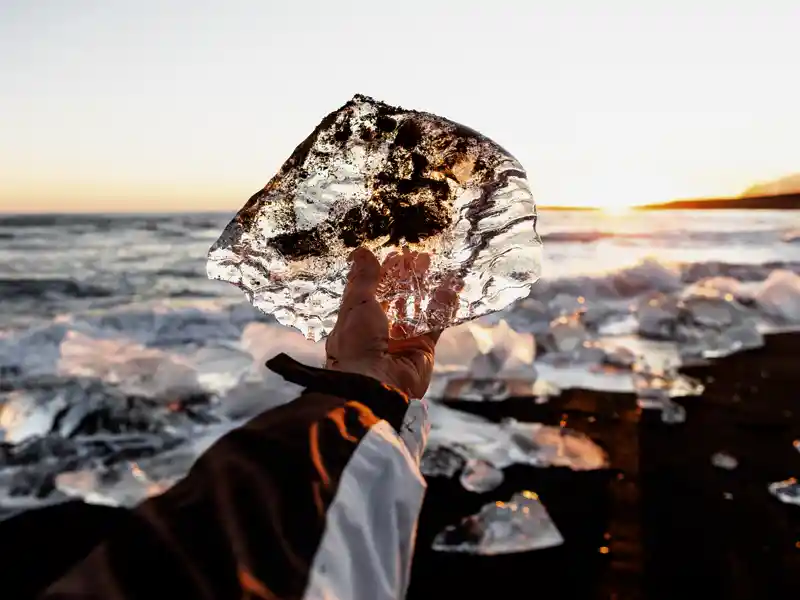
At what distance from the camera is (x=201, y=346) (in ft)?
22.2

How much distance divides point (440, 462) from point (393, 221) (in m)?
1.71

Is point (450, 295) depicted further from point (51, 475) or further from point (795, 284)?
point (795, 284)

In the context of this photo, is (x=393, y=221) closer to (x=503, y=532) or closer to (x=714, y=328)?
(x=503, y=532)

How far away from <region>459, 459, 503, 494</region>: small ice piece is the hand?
1.39 m

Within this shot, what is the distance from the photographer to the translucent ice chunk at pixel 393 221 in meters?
2.16

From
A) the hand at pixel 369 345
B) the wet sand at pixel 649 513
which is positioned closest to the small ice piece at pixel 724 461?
the wet sand at pixel 649 513

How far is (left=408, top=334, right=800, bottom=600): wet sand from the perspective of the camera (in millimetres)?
2574

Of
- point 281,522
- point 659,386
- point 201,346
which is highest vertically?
point 281,522

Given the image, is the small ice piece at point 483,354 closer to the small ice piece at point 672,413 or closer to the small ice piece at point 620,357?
the small ice piece at point 620,357

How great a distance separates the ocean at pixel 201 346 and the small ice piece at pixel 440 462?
0.25m

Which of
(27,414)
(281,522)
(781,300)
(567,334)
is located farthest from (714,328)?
(281,522)

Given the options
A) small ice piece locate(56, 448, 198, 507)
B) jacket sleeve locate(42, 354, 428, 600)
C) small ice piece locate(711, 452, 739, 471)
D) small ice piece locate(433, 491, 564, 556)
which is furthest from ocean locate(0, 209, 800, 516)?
jacket sleeve locate(42, 354, 428, 600)

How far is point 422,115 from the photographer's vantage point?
214cm

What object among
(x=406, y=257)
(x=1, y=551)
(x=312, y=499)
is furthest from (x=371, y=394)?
(x=1, y=551)
